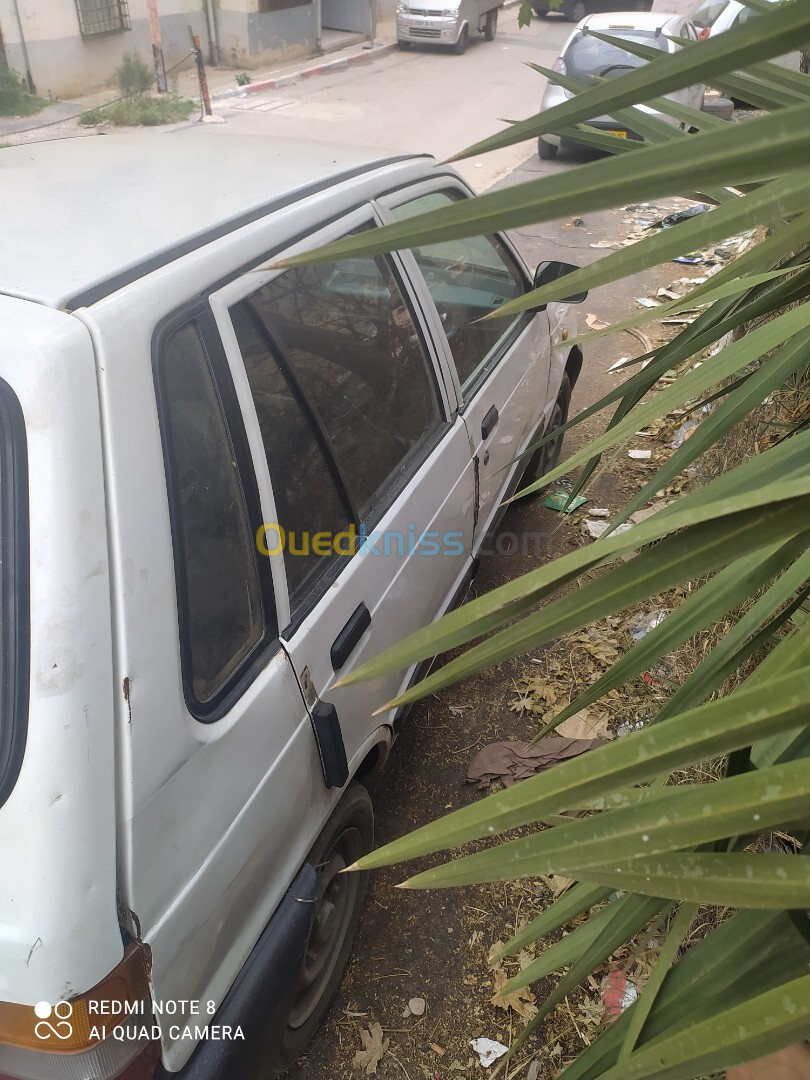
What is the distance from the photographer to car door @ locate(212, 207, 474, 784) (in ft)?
5.32

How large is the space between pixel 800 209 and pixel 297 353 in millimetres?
1213

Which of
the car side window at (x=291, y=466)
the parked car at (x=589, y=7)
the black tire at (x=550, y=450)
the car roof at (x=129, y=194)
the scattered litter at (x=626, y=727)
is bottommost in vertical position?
the scattered litter at (x=626, y=727)

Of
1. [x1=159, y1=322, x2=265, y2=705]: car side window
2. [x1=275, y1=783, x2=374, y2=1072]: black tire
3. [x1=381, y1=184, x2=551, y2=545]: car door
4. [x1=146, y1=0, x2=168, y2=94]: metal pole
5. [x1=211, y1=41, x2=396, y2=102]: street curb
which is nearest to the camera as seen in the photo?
[x1=159, y1=322, x2=265, y2=705]: car side window

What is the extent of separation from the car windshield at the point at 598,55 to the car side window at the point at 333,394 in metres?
8.71

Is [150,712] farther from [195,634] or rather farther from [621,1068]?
[621,1068]

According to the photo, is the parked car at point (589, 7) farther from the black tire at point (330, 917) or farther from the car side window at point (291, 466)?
the black tire at point (330, 917)

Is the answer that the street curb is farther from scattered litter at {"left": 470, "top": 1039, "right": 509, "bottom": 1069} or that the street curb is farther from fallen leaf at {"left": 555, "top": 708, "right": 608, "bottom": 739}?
scattered litter at {"left": 470, "top": 1039, "right": 509, "bottom": 1069}

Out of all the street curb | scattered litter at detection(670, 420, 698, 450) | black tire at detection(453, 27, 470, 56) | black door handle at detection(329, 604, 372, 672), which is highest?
black tire at detection(453, 27, 470, 56)

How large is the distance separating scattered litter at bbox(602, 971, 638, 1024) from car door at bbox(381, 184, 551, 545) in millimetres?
1416

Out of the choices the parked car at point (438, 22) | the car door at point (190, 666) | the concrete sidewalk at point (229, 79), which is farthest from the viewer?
the parked car at point (438, 22)

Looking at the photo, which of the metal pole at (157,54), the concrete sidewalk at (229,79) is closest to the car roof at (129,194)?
the concrete sidewalk at (229,79)

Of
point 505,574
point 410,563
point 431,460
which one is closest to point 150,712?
point 410,563

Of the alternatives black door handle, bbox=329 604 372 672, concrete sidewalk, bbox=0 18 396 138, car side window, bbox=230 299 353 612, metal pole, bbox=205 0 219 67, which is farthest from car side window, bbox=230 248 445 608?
metal pole, bbox=205 0 219 67

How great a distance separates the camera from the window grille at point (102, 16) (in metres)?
12.7
